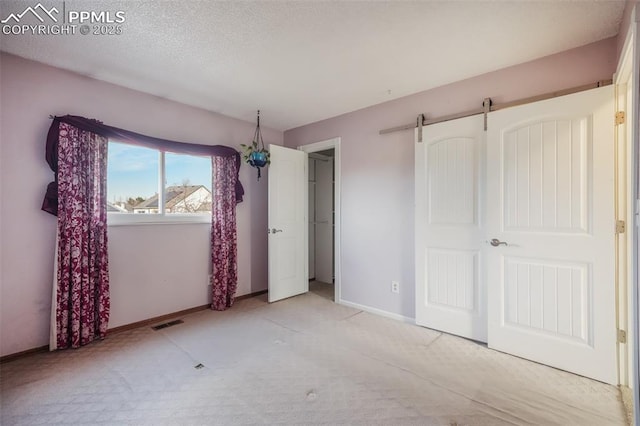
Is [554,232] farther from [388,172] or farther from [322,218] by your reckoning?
[322,218]

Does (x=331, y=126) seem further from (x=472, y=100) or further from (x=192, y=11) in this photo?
(x=192, y=11)

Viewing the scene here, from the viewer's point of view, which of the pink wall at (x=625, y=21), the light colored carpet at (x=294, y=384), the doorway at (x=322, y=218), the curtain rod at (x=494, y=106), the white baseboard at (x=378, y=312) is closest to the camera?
the pink wall at (x=625, y=21)

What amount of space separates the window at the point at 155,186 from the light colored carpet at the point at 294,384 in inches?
48.2

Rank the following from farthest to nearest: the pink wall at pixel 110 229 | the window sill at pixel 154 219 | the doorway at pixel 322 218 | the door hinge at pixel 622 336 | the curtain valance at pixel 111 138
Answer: the doorway at pixel 322 218, the window sill at pixel 154 219, the curtain valance at pixel 111 138, the pink wall at pixel 110 229, the door hinge at pixel 622 336

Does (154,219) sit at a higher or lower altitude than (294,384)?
higher

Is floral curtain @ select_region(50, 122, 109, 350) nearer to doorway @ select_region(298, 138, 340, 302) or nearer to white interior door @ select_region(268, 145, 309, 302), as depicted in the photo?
white interior door @ select_region(268, 145, 309, 302)

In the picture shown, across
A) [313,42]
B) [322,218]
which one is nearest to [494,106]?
[313,42]

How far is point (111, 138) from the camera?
107 inches

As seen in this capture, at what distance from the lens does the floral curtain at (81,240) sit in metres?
2.39

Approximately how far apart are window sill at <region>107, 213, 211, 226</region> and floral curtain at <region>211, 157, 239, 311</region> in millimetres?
166

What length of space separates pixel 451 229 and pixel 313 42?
2.03 m

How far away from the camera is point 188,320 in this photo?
10.2 ft

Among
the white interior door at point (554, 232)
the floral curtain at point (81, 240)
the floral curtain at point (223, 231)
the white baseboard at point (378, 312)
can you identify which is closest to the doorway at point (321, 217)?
the white baseboard at point (378, 312)

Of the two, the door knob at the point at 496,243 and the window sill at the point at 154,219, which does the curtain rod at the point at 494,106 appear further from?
the window sill at the point at 154,219
